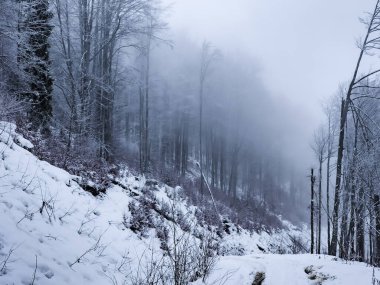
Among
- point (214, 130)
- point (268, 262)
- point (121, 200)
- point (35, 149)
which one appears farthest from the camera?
point (214, 130)

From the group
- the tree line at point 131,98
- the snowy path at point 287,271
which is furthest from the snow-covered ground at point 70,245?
the tree line at point 131,98

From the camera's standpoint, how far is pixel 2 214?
12.1ft

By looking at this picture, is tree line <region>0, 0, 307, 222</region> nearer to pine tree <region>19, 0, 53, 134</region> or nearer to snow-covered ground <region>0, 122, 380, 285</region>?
pine tree <region>19, 0, 53, 134</region>

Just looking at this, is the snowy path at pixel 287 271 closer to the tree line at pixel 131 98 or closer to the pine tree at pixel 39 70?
the tree line at pixel 131 98

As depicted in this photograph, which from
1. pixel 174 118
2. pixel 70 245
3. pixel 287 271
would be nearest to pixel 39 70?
pixel 70 245

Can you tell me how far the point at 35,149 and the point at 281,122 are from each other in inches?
1847

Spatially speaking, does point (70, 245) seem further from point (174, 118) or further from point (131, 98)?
point (131, 98)

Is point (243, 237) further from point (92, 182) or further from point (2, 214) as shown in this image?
point (2, 214)

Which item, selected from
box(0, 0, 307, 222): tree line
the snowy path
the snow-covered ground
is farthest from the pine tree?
the snowy path

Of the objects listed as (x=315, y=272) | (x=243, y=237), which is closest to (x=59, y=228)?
(x=315, y=272)

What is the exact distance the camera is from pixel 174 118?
111 ft

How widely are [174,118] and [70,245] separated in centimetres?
2991

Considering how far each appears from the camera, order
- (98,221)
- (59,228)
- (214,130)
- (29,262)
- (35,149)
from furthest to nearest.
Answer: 1. (214,130)
2. (35,149)
3. (98,221)
4. (59,228)
5. (29,262)

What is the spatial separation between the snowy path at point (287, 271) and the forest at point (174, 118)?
1.07 m
